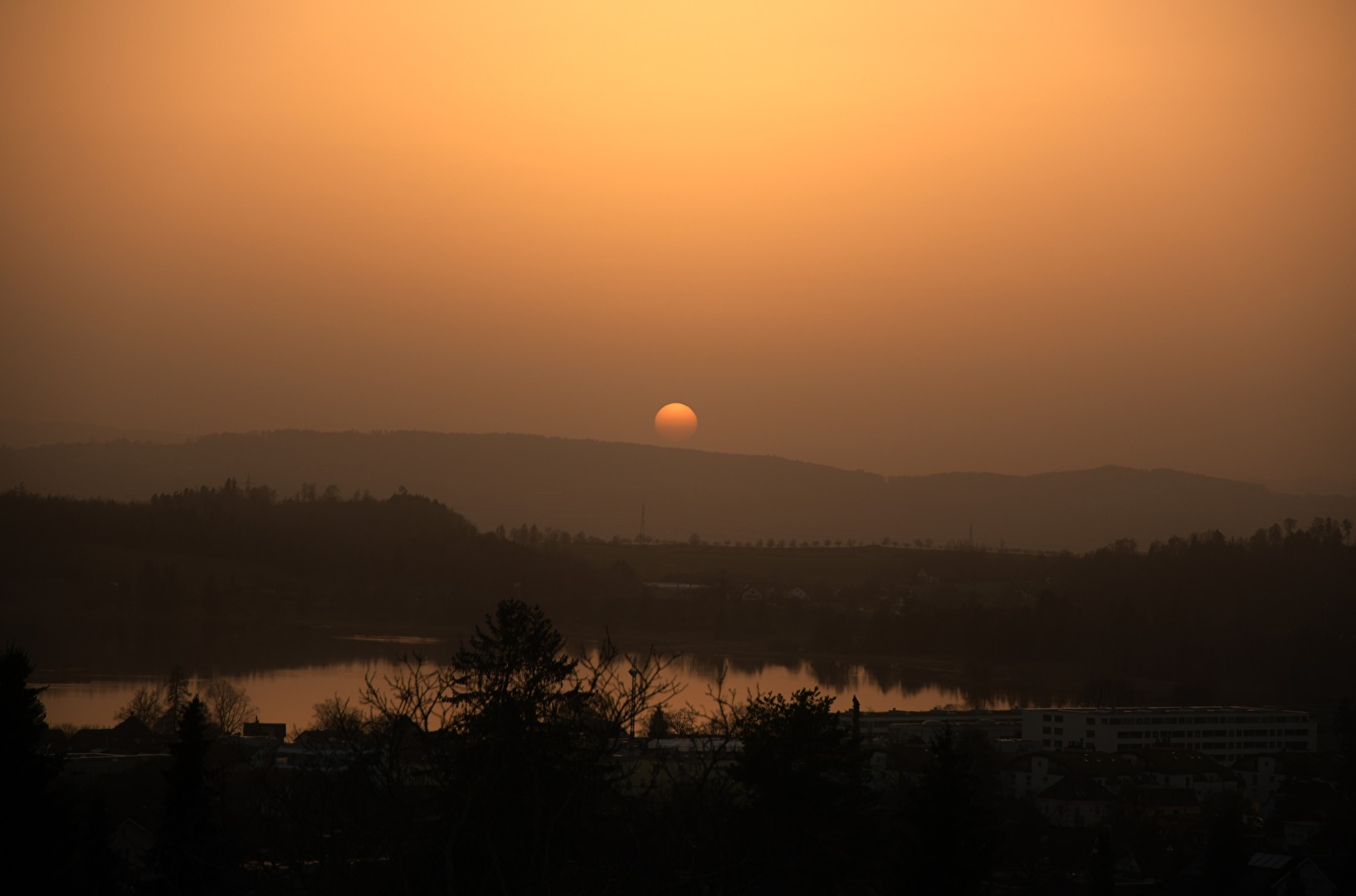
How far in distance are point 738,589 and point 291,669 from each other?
23993 mm

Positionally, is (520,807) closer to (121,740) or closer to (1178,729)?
(121,740)

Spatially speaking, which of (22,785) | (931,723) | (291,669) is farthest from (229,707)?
(22,785)

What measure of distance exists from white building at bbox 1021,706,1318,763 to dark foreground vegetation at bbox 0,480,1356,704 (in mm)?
4849

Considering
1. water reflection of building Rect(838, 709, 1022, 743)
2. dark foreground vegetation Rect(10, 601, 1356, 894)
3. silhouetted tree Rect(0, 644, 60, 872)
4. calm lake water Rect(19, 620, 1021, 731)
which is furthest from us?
calm lake water Rect(19, 620, 1021, 731)

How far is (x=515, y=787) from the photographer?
4145mm

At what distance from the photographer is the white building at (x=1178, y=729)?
25812 millimetres

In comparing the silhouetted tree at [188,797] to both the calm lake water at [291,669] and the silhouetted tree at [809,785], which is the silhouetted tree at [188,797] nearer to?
the silhouetted tree at [809,785]

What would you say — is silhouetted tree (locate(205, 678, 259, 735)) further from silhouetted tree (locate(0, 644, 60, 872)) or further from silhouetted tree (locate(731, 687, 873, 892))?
silhouetted tree (locate(0, 644, 60, 872))

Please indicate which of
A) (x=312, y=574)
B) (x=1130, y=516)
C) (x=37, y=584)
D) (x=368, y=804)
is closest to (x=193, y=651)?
(x=37, y=584)

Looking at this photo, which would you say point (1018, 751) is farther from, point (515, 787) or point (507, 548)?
point (507, 548)

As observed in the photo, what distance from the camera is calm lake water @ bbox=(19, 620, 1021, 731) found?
1023 inches

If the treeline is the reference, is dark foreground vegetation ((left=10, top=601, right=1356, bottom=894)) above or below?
below

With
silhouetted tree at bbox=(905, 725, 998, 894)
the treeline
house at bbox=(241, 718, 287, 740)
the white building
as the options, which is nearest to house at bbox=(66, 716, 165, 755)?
house at bbox=(241, 718, 287, 740)

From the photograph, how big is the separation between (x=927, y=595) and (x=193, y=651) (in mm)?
29616
